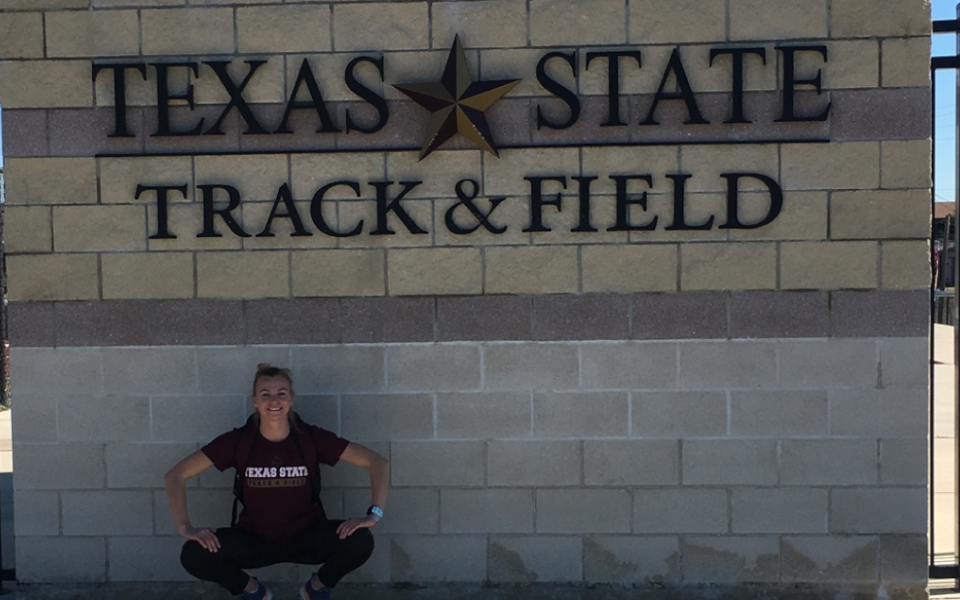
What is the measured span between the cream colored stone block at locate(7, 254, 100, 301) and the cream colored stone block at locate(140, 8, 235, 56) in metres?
1.12

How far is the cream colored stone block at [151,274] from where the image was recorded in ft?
16.9

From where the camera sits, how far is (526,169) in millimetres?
5035

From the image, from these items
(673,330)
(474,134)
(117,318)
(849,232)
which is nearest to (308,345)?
(117,318)

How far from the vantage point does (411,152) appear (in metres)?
5.06

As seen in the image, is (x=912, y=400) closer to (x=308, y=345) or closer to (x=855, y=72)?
(x=855, y=72)

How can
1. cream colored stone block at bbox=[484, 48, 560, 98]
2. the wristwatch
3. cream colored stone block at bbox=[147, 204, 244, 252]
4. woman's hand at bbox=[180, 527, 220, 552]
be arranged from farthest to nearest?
cream colored stone block at bbox=[147, 204, 244, 252], cream colored stone block at bbox=[484, 48, 560, 98], the wristwatch, woman's hand at bbox=[180, 527, 220, 552]

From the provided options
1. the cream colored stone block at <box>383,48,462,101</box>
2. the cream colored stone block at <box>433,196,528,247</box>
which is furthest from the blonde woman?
the cream colored stone block at <box>383,48,462,101</box>

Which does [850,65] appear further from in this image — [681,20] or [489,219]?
[489,219]

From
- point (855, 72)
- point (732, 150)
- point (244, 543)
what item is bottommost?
point (244, 543)

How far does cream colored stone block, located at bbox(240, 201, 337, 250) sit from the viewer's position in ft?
16.7

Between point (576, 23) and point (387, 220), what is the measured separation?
1.26m

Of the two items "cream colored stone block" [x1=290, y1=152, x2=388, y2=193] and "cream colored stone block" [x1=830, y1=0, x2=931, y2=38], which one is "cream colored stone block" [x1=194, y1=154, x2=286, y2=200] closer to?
"cream colored stone block" [x1=290, y1=152, x2=388, y2=193]

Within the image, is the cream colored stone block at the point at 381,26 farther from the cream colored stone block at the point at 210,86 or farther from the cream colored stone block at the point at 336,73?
the cream colored stone block at the point at 210,86

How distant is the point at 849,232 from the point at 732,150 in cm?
65
